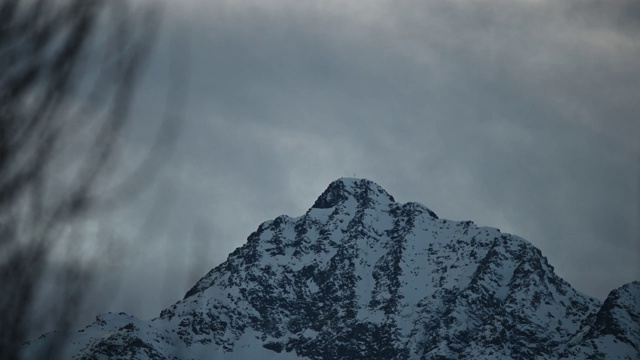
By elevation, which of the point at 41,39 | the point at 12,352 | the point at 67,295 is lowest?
the point at 12,352

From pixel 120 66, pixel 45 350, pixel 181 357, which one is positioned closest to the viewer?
pixel 45 350

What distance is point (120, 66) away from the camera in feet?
49.9

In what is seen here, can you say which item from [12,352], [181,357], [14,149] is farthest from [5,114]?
[181,357]

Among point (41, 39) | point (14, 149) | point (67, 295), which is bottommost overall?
point (67, 295)

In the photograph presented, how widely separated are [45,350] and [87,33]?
3.69m

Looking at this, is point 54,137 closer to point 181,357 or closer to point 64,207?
point 64,207

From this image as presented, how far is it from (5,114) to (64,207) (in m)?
1.24

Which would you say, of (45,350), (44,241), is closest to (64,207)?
(44,241)

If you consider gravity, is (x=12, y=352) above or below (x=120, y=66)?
below

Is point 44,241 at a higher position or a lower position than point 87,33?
lower

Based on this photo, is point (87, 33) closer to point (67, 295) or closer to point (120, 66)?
point (120, 66)

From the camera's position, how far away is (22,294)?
13758 mm

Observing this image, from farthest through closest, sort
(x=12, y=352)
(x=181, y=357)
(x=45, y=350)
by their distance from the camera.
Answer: (x=181, y=357) → (x=45, y=350) → (x=12, y=352)

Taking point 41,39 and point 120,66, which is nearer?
point 41,39
